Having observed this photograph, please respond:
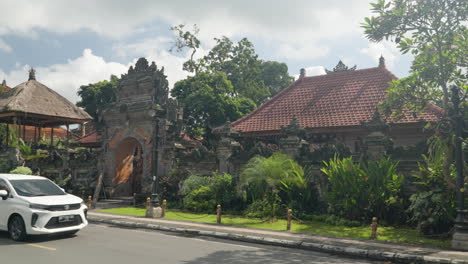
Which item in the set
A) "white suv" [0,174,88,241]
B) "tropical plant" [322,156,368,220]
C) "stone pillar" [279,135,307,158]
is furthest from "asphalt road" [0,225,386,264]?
"stone pillar" [279,135,307,158]

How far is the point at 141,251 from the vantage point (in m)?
8.41

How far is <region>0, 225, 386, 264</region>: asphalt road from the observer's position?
750cm

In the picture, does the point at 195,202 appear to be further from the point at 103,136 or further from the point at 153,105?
the point at 103,136

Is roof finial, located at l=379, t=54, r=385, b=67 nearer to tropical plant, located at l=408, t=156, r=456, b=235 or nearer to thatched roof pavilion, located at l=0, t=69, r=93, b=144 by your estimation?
tropical plant, located at l=408, t=156, r=456, b=235

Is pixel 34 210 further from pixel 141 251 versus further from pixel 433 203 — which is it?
pixel 433 203

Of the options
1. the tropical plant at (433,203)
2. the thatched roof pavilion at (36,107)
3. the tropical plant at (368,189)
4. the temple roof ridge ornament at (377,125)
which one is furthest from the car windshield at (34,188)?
the thatched roof pavilion at (36,107)

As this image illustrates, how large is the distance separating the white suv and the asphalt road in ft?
1.07

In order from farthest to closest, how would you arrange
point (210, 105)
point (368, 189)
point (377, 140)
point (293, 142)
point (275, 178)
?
point (210, 105) < point (293, 142) < point (275, 178) < point (377, 140) < point (368, 189)

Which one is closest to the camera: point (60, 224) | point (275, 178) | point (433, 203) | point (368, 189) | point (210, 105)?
point (60, 224)

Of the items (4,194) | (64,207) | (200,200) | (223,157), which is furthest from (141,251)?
(223,157)

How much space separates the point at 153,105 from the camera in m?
19.5

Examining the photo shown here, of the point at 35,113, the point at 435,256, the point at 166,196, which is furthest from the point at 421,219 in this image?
the point at 35,113

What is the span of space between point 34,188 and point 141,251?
410 centimetres

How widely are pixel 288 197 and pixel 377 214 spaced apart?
10.9ft
